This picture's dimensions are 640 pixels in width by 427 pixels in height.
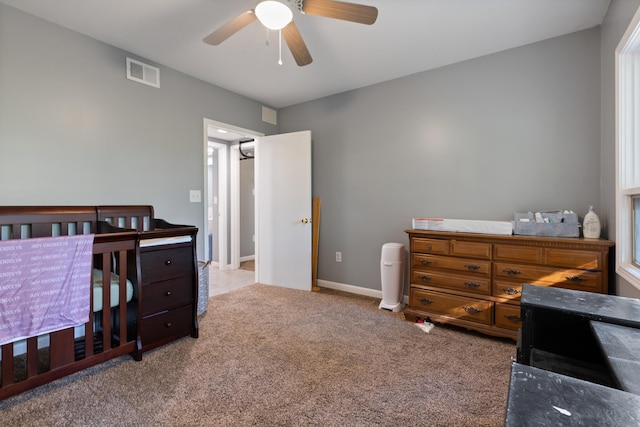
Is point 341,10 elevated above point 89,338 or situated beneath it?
elevated above

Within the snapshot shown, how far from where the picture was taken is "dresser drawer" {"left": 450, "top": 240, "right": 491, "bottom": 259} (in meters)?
2.29

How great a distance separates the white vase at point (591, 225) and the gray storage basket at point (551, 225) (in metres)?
0.05

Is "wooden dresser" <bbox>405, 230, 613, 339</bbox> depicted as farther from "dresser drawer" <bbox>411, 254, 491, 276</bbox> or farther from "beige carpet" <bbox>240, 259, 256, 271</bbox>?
"beige carpet" <bbox>240, 259, 256, 271</bbox>

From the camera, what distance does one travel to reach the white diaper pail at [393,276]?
9.53 ft

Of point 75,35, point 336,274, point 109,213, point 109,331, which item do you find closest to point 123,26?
point 75,35

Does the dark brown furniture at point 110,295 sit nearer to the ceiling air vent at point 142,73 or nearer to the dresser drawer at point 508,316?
the ceiling air vent at point 142,73

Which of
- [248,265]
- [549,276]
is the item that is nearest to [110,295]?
[549,276]

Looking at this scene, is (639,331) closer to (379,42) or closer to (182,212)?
(379,42)

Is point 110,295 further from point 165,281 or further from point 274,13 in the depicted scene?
point 274,13

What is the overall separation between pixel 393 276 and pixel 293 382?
1.52 m

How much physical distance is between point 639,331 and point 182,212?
3.19m

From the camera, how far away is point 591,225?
81.5 inches

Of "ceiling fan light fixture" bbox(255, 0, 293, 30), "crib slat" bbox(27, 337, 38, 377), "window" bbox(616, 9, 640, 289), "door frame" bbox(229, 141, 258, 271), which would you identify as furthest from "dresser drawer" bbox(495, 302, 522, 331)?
"door frame" bbox(229, 141, 258, 271)

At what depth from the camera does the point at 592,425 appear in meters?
0.51
